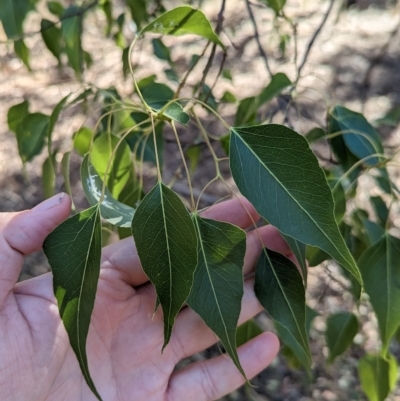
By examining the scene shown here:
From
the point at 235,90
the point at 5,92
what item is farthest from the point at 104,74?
the point at 235,90

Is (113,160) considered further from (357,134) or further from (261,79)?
(261,79)

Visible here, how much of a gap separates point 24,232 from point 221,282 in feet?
0.98

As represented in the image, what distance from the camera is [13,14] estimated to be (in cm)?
83

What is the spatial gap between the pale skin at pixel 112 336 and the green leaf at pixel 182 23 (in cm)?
23

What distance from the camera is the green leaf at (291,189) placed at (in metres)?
0.53

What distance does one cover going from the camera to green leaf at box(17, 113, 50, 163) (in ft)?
3.02

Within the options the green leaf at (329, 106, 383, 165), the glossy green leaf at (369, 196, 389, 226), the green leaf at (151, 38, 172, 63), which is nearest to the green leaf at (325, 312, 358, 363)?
the glossy green leaf at (369, 196, 389, 226)

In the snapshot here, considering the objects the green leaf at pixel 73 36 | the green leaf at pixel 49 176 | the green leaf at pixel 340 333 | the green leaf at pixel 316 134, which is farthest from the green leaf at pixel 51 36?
the green leaf at pixel 340 333

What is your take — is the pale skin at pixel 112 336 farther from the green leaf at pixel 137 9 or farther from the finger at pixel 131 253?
the green leaf at pixel 137 9

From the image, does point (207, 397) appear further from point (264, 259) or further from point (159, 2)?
point (159, 2)

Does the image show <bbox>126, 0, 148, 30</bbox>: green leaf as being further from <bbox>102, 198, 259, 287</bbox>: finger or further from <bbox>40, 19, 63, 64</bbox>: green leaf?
<bbox>102, 198, 259, 287</bbox>: finger

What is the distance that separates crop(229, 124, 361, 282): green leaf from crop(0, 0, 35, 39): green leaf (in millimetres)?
468

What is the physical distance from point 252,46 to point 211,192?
2.84 feet

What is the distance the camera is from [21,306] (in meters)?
0.79
